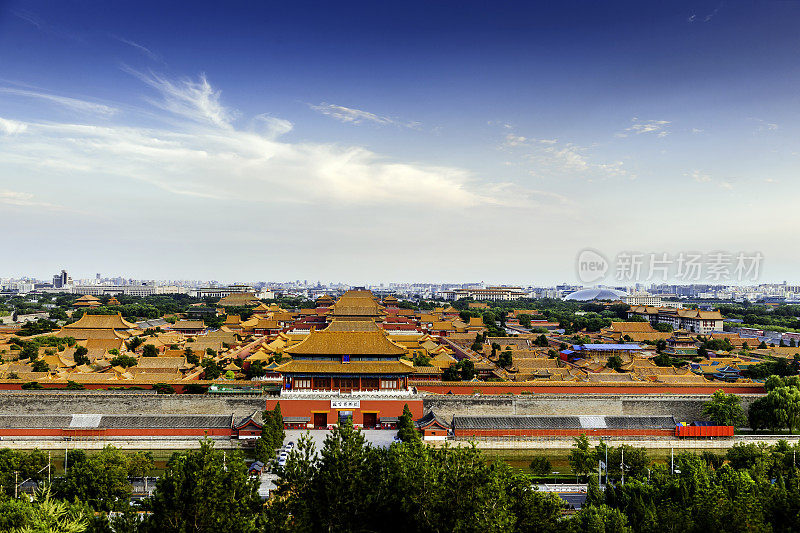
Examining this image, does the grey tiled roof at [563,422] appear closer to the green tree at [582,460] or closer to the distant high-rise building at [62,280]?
the green tree at [582,460]

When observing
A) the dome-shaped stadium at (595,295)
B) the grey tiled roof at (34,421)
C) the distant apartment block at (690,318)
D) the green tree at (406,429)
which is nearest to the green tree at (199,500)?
the green tree at (406,429)

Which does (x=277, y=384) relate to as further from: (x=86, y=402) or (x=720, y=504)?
(x=720, y=504)

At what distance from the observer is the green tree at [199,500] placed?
28.6 feet

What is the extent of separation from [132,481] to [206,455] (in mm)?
9088

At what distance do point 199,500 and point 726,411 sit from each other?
2103cm

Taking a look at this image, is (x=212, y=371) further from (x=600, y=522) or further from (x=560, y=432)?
(x=600, y=522)

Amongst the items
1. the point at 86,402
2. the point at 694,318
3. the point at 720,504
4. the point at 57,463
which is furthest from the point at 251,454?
the point at 694,318

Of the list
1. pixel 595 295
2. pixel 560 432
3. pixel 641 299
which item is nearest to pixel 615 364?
pixel 560 432

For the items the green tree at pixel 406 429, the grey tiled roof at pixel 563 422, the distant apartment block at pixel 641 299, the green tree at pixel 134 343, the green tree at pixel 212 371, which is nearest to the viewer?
the green tree at pixel 406 429

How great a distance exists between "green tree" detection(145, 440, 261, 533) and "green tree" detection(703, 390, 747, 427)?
2012 cm

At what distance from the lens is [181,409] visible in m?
23.4

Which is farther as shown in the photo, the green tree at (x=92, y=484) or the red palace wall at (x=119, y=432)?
the red palace wall at (x=119, y=432)

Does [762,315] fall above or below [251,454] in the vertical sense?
above

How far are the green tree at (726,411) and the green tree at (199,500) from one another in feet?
66.0
